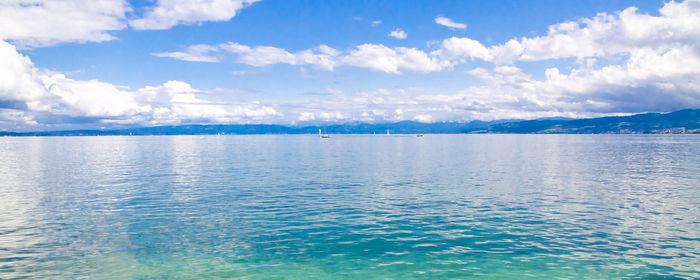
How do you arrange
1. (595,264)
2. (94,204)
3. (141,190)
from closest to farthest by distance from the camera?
(595,264) < (94,204) < (141,190)

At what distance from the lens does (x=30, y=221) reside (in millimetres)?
36844

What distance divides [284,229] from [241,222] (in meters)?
5.30

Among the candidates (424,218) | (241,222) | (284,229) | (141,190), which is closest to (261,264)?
(284,229)

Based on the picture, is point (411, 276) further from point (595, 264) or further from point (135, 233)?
point (135, 233)

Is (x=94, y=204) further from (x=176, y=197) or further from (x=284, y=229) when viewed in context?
(x=284, y=229)

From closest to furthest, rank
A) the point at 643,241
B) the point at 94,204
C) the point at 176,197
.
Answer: the point at 643,241 → the point at 94,204 → the point at 176,197

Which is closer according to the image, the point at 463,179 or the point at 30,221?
the point at 30,221

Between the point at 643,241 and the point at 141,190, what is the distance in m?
59.2

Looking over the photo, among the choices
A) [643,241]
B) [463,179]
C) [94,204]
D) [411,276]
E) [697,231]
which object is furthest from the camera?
[463,179]

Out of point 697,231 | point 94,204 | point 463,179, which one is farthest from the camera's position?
point 463,179

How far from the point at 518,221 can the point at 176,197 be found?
41017 mm

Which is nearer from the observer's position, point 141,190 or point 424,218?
point 424,218

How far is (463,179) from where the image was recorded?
6675 centimetres

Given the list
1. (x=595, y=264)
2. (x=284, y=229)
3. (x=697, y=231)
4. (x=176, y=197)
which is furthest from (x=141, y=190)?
(x=697, y=231)
